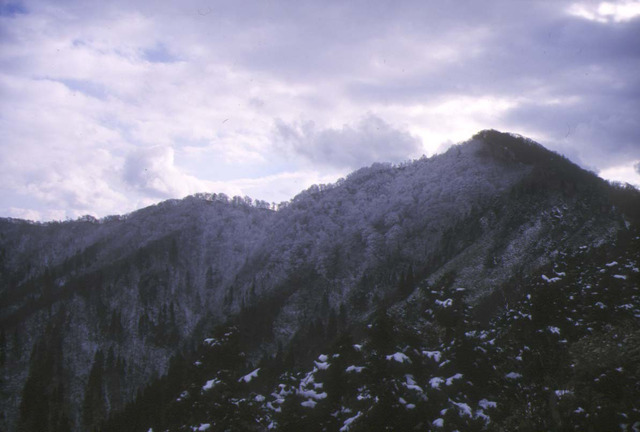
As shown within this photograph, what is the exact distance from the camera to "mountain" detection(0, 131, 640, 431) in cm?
2161

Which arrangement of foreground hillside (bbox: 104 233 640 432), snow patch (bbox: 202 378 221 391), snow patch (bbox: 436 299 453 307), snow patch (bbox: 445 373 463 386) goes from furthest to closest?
snow patch (bbox: 436 299 453 307) → snow patch (bbox: 202 378 221 391) → snow patch (bbox: 445 373 463 386) → foreground hillside (bbox: 104 233 640 432)

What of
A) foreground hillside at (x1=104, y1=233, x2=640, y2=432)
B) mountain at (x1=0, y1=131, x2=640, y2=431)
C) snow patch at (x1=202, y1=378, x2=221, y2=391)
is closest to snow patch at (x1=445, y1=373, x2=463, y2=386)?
foreground hillside at (x1=104, y1=233, x2=640, y2=432)

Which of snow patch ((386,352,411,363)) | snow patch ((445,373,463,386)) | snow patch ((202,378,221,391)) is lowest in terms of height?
snow patch ((445,373,463,386))

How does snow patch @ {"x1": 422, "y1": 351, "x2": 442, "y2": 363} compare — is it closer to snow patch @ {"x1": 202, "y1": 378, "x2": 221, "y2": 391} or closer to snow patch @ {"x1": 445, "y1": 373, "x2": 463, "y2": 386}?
snow patch @ {"x1": 445, "y1": 373, "x2": 463, "y2": 386}

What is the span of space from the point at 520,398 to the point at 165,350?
445 feet

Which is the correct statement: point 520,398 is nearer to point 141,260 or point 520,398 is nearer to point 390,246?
point 390,246

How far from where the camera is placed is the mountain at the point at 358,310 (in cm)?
2161

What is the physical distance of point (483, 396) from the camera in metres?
22.0

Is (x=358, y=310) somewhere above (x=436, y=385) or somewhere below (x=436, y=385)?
above

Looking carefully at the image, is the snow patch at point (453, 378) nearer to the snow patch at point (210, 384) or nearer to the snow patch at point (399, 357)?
the snow patch at point (399, 357)

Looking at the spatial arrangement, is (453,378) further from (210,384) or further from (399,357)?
(210,384)

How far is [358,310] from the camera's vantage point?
115 meters

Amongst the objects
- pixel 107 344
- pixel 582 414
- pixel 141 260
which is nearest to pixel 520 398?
pixel 582 414

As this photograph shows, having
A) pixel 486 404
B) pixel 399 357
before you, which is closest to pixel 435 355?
pixel 399 357
